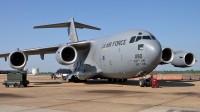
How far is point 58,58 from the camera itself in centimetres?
1744

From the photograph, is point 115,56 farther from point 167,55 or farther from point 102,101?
point 102,101

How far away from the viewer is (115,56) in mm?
16078

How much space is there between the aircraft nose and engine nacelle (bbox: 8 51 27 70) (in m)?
9.05

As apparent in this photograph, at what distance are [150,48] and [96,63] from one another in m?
5.82

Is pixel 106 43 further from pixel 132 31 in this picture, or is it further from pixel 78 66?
pixel 78 66

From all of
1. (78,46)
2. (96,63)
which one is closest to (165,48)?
(96,63)

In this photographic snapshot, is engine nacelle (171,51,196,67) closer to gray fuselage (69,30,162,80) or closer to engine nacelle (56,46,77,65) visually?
gray fuselage (69,30,162,80)

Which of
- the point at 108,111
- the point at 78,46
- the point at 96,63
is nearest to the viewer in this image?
the point at 108,111

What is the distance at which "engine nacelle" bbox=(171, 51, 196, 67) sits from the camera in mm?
19688

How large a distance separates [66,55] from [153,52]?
763 cm

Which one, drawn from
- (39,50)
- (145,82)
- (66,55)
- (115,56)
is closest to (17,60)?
(39,50)

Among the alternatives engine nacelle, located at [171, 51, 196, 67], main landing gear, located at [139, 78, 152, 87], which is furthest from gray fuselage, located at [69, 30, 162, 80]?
engine nacelle, located at [171, 51, 196, 67]

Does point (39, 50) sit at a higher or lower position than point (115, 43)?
higher

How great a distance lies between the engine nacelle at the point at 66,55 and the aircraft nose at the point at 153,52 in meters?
5.52
